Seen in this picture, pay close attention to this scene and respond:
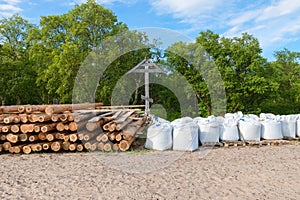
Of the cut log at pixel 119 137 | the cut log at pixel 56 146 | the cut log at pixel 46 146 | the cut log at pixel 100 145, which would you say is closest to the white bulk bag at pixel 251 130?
the cut log at pixel 119 137

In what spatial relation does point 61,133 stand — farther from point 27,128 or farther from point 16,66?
point 16,66

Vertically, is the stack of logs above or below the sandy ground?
above

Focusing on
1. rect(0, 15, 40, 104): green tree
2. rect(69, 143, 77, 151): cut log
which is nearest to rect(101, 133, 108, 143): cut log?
rect(69, 143, 77, 151): cut log

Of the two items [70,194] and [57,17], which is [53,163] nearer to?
[70,194]

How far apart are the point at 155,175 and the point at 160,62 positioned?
12481mm

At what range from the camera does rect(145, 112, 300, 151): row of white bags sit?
6352 mm

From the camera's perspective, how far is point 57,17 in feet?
60.1

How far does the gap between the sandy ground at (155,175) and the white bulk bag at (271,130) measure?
0.98m

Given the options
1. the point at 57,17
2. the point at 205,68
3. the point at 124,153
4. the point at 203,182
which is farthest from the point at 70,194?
the point at 57,17

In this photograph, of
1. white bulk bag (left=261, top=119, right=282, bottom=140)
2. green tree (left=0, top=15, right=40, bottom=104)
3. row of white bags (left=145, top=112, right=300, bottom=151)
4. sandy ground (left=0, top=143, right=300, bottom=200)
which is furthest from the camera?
green tree (left=0, top=15, right=40, bottom=104)

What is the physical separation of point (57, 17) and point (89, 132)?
46.7 feet

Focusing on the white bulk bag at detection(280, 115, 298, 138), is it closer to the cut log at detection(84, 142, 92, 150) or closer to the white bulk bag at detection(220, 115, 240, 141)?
the white bulk bag at detection(220, 115, 240, 141)

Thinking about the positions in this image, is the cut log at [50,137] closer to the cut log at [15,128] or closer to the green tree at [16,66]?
the cut log at [15,128]

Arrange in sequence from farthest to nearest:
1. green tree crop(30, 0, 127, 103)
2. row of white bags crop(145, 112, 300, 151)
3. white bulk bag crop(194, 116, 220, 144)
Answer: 1. green tree crop(30, 0, 127, 103)
2. white bulk bag crop(194, 116, 220, 144)
3. row of white bags crop(145, 112, 300, 151)
